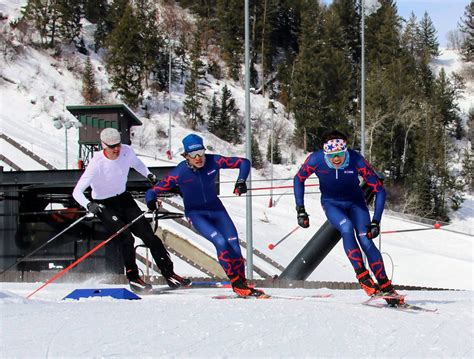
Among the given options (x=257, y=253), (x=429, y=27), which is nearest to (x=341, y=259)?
(x=257, y=253)

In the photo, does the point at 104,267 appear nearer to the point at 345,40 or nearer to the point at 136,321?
the point at 136,321

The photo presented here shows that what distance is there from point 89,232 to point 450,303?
12277 millimetres

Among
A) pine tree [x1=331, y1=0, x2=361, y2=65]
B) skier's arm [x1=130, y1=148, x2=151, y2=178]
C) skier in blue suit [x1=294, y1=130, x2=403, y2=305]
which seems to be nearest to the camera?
skier in blue suit [x1=294, y1=130, x2=403, y2=305]

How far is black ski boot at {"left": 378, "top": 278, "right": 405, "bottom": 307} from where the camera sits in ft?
23.5

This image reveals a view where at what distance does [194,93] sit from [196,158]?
57.5 m

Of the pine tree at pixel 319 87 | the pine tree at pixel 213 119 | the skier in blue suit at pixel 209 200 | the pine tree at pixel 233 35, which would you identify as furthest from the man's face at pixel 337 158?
the pine tree at pixel 233 35

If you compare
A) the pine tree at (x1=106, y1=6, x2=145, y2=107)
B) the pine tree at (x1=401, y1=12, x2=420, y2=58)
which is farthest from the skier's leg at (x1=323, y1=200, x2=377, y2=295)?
the pine tree at (x1=401, y1=12, x2=420, y2=58)

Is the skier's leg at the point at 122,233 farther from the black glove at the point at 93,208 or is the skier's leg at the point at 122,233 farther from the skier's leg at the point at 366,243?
the skier's leg at the point at 366,243

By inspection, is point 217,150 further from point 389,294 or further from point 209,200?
point 389,294

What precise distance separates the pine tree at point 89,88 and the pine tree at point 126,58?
73.3 inches

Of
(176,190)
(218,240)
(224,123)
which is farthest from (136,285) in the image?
(224,123)

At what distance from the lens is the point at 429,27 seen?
331ft

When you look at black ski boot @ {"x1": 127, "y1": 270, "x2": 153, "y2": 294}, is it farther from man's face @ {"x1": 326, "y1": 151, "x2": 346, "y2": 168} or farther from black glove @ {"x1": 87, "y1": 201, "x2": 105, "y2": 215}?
man's face @ {"x1": 326, "y1": 151, "x2": 346, "y2": 168}

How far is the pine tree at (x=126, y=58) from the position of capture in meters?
62.1
